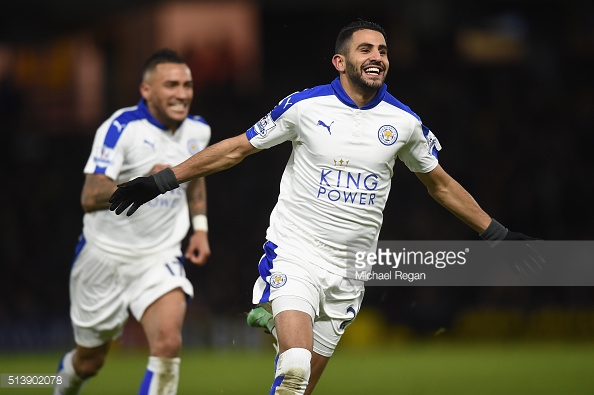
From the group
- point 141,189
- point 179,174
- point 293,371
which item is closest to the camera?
point 293,371

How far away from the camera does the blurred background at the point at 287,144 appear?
15.9 meters

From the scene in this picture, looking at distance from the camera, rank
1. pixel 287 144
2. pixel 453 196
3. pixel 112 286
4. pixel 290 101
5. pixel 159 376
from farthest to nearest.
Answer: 1. pixel 287 144
2. pixel 112 286
3. pixel 159 376
4. pixel 453 196
5. pixel 290 101

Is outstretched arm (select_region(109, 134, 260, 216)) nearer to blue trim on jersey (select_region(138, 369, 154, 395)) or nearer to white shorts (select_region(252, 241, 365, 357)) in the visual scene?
white shorts (select_region(252, 241, 365, 357))

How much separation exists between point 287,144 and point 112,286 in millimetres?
8814

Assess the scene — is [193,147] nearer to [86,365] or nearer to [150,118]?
[150,118]

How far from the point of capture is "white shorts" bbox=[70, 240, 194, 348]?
738cm

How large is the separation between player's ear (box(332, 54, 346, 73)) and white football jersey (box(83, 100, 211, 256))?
192 centimetres

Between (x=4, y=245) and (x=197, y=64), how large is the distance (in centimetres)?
550

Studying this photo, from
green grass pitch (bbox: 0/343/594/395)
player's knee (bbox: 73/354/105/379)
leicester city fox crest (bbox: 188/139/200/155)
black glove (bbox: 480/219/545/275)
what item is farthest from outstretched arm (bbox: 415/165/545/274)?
green grass pitch (bbox: 0/343/594/395)

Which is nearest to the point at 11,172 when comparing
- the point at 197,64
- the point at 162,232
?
the point at 197,64

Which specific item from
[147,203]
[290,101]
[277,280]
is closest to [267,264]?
[277,280]

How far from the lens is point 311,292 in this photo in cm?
586

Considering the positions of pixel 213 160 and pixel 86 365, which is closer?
pixel 213 160

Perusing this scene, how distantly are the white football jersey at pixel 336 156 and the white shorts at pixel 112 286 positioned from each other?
5.02ft
